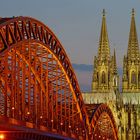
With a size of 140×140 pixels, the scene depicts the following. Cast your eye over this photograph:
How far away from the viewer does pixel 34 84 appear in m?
77.3

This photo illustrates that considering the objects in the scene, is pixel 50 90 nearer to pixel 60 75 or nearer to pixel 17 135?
pixel 60 75

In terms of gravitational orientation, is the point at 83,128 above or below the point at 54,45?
below

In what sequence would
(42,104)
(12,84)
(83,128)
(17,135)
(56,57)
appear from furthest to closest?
(83,128) → (56,57) → (42,104) → (17,135) → (12,84)

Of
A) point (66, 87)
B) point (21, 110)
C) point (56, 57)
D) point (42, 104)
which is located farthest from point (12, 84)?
point (66, 87)

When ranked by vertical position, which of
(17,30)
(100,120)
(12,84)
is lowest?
(100,120)

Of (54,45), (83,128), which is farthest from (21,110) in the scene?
(83,128)

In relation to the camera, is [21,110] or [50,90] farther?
[50,90]

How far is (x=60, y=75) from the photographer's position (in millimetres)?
91750

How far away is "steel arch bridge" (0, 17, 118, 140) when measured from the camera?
6588 centimetres

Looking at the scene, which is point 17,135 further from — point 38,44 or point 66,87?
point 66,87

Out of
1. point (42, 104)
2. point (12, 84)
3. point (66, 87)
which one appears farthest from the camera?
point (66, 87)

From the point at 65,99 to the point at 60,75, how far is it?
4.56 m

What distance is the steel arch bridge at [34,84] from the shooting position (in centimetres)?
6588

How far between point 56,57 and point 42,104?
25.3 feet
